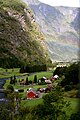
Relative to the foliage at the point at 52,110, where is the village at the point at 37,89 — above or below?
below

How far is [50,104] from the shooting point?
104ft

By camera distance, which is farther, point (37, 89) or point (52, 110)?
point (37, 89)

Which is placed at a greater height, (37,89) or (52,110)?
(52,110)

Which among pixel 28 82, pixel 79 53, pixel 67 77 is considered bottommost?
pixel 28 82

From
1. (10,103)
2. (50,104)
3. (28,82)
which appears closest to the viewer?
(10,103)

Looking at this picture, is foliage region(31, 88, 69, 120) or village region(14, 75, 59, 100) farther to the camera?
village region(14, 75, 59, 100)

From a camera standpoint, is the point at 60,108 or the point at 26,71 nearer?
the point at 60,108

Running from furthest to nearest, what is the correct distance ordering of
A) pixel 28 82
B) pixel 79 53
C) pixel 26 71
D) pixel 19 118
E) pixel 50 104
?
pixel 26 71 → pixel 28 82 → pixel 50 104 → pixel 19 118 → pixel 79 53

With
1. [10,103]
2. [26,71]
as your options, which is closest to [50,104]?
[10,103]

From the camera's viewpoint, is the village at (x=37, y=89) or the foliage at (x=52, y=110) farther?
the village at (x=37, y=89)

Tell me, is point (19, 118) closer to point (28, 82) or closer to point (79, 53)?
point (79, 53)

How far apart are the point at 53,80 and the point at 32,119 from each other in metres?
71.2

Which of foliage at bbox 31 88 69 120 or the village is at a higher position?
foliage at bbox 31 88 69 120

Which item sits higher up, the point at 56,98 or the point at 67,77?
the point at 56,98
